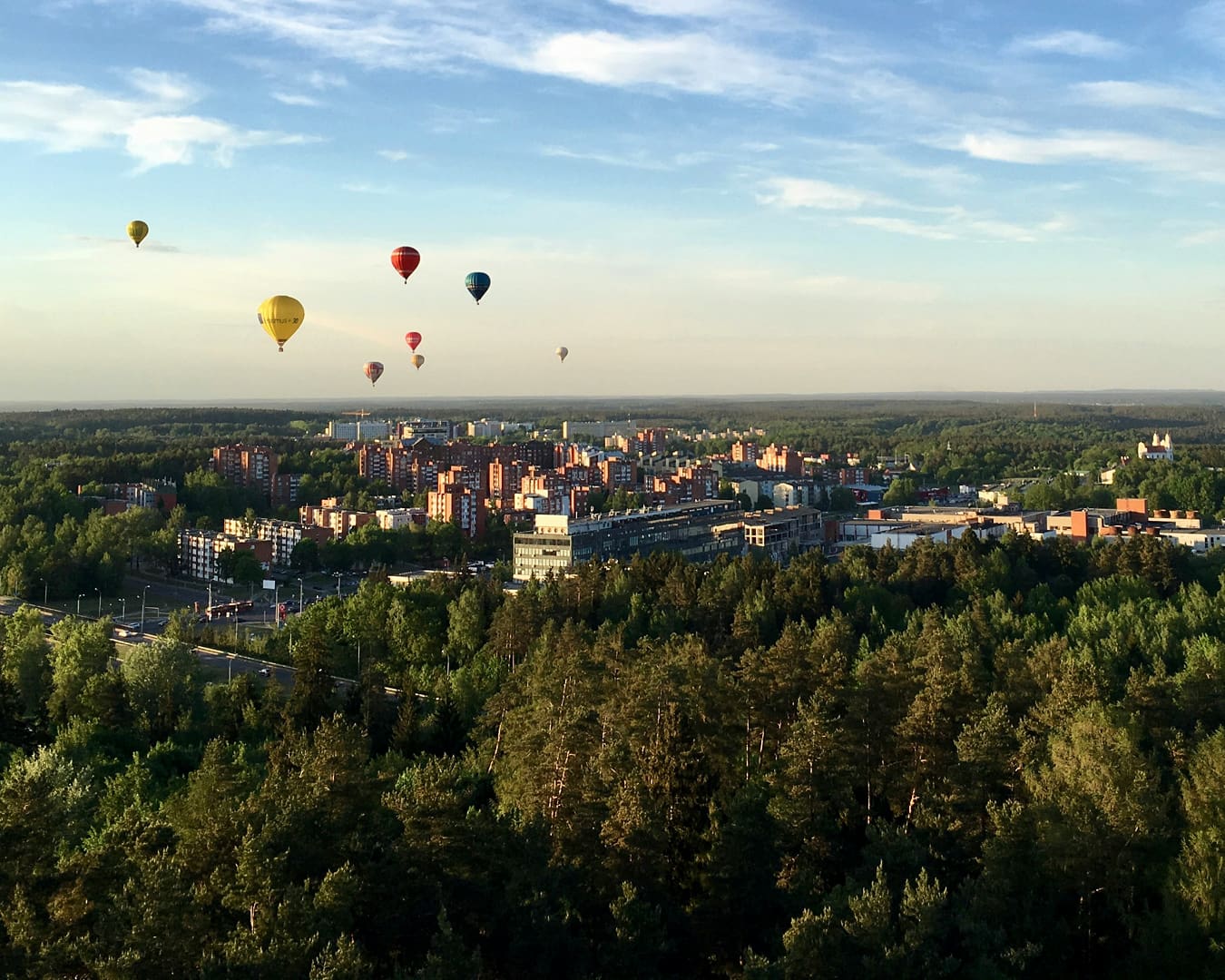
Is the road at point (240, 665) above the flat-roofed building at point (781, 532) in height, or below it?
below

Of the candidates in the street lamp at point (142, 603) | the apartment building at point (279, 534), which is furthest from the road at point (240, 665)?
the apartment building at point (279, 534)

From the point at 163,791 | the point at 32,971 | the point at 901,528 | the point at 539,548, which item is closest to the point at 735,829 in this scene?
the point at 32,971

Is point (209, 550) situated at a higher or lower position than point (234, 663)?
higher

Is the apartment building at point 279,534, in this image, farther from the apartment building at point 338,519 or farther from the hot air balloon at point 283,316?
the hot air balloon at point 283,316

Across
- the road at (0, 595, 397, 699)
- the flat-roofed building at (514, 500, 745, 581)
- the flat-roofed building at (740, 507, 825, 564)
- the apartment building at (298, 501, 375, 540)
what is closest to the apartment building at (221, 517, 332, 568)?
→ the apartment building at (298, 501, 375, 540)

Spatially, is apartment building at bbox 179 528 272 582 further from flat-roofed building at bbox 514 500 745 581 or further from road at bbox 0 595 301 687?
road at bbox 0 595 301 687

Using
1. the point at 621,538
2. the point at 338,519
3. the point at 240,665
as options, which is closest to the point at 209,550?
the point at 338,519

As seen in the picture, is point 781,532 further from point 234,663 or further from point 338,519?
point 234,663
